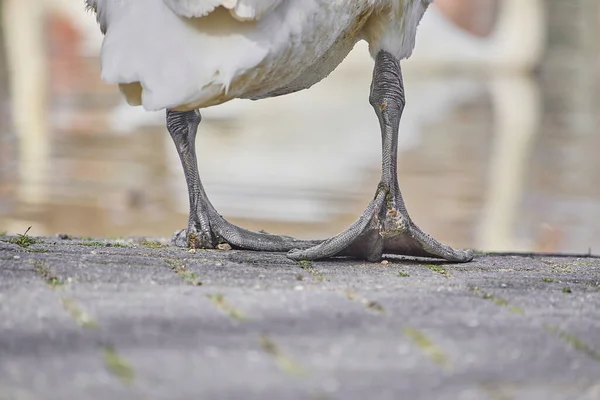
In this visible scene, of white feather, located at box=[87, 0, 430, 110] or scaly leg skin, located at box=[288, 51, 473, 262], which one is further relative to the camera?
scaly leg skin, located at box=[288, 51, 473, 262]

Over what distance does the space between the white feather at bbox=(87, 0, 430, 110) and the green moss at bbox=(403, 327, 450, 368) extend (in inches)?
44.4

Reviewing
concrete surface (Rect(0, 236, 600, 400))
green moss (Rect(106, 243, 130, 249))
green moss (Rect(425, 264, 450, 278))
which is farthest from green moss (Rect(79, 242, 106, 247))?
green moss (Rect(425, 264, 450, 278))

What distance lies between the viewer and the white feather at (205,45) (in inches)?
131

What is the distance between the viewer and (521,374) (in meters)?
2.32

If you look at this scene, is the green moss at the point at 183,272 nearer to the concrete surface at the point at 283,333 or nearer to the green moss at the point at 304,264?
the concrete surface at the point at 283,333

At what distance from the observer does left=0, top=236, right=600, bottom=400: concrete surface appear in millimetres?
2203

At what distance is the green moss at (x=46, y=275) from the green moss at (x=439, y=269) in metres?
1.32

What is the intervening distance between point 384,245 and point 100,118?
345 inches

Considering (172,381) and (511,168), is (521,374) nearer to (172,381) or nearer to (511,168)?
(172,381)

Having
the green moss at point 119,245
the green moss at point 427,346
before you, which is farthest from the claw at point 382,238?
the green moss at point 427,346

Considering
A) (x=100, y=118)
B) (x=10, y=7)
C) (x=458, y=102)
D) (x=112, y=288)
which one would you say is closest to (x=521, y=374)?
(x=112, y=288)

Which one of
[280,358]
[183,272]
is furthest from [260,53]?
[280,358]

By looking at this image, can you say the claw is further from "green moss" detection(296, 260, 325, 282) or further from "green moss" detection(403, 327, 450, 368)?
"green moss" detection(403, 327, 450, 368)

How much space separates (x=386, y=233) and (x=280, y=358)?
5.38 feet
